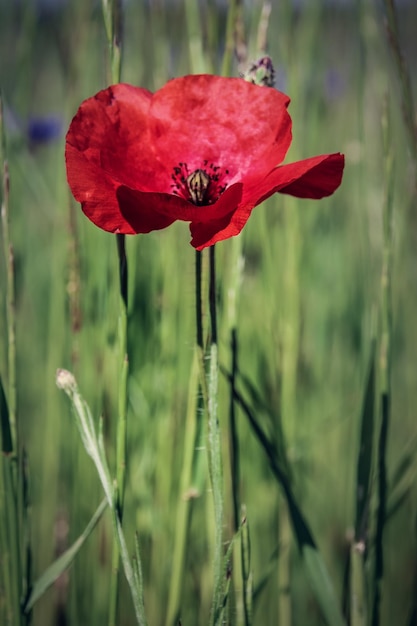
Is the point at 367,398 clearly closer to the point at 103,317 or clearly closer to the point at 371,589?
the point at 371,589

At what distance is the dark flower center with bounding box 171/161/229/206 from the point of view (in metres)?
0.43

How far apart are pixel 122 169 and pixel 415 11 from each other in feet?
2.54

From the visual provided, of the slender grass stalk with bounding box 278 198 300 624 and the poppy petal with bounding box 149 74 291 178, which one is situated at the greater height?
the poppy petal with bounding box 149 74 291 178

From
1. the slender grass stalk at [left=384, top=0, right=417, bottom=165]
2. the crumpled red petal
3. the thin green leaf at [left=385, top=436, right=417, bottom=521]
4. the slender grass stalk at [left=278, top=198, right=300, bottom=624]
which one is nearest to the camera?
the crumpled red petal

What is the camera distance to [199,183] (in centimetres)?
43

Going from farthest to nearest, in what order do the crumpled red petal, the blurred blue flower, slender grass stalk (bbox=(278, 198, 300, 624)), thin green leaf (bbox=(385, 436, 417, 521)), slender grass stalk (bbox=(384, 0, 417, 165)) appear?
1. the blurred blue flower
2. slender grass stalk (bbox=(278, 198, 300, 624))
3. thin green leaf (bbox=(385, 436, 417, 521))
4. slender grass stalk (bbox=(384, 0, 417, 165))
5. the crumpled red petal

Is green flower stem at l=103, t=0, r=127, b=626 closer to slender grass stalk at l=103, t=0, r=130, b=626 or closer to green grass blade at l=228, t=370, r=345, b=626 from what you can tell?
slender grass stalk at l=103, t=0, r=130, b=626

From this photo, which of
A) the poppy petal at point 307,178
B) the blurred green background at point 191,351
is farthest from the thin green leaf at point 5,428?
the poppy petal at point 307,178

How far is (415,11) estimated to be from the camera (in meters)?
0.99

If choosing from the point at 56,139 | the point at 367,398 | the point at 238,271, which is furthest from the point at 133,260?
the point at 56,139

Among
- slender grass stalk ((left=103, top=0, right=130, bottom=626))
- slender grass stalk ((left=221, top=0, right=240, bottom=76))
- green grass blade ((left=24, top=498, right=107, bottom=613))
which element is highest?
slender grass stalk ((left=221, top=0, right=240, bottom=76))

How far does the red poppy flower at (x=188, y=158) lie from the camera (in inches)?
14.7

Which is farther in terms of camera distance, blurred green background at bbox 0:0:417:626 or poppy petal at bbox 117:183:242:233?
blurred green background at bbox 0:0:417:626

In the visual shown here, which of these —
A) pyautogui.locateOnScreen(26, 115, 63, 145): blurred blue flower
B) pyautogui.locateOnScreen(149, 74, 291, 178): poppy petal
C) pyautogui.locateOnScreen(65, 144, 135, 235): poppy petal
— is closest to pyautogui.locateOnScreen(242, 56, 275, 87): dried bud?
pyautogui.locateOnScreen(149, 74, 291, 178): poppy petal
